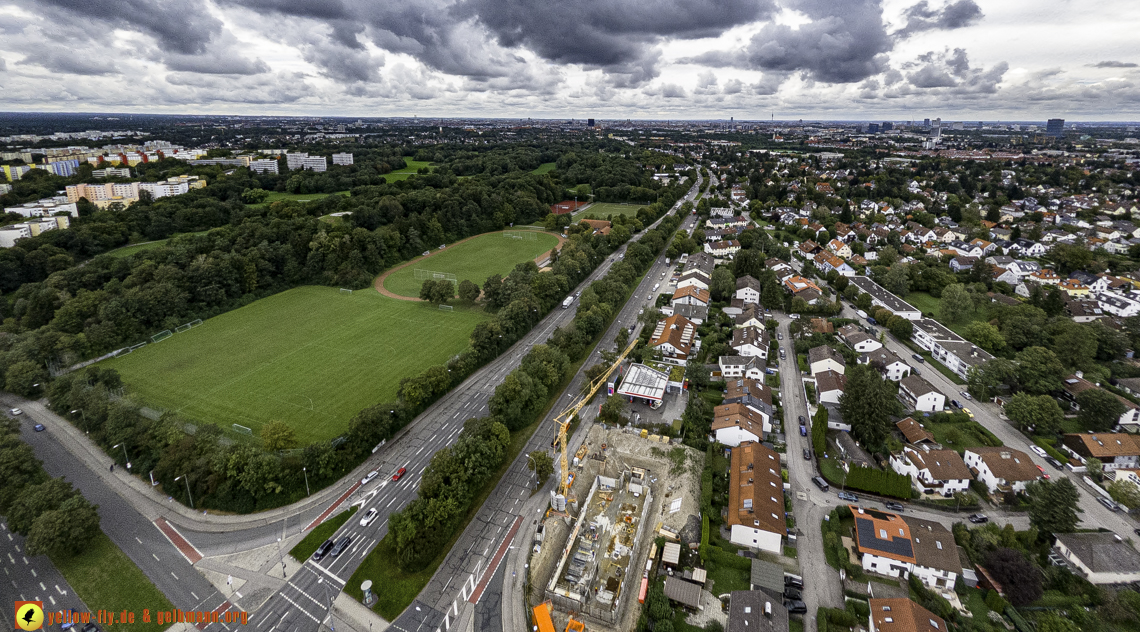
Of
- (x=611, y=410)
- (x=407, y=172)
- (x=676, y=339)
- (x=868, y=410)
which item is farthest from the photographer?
(x=407, y=172)

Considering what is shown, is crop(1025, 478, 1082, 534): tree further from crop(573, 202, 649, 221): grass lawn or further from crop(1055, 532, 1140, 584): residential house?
crop(573, 202, 649, 221): grass lawn

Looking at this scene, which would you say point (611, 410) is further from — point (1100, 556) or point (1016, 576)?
point (1100, 556)

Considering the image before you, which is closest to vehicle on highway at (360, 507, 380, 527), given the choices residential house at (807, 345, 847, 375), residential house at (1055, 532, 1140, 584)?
residential house at (807, 345, 847, 375)

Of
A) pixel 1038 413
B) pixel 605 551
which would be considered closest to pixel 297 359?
pixel 605 551

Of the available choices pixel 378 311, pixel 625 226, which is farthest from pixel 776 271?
pixel 378 311

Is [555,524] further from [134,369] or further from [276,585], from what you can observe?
[134,369]
